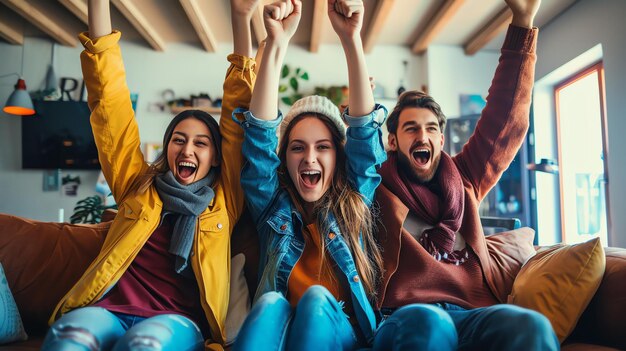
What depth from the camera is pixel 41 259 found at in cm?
146

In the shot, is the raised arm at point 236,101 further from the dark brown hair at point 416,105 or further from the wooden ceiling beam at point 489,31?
the wooden ceiling beam at point 489,31

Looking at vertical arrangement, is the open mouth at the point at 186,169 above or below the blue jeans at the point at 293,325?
above

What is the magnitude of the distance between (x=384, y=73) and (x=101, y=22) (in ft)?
12.1

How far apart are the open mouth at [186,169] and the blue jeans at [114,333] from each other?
1.55 ft

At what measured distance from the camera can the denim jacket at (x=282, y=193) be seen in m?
1.25

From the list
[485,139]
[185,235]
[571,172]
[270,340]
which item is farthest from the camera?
[571,172]

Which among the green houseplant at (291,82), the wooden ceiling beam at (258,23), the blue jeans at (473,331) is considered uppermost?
the wooden ceiling beam at (258,23)

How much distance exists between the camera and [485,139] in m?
1.48

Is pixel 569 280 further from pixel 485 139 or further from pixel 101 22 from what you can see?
pixel 101 22

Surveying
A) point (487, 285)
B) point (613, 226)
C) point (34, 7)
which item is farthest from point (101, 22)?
point (613, 226)

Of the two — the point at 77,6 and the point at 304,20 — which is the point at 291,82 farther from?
the point at 77,6

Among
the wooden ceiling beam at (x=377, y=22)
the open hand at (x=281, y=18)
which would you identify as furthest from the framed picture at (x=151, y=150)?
the open hand at (x=281, y=18)

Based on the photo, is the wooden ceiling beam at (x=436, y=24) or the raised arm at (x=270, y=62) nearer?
the raised arm at (x=270, y=62)

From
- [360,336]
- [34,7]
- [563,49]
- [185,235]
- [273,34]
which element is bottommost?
[360,336]
